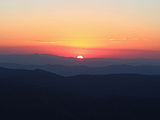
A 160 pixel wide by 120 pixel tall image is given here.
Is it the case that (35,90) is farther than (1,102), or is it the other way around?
(35,90)

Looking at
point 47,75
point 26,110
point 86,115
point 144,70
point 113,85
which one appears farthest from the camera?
point 144,70

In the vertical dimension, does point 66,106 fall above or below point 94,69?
below

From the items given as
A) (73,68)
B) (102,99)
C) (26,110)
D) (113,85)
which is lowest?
(26,110)

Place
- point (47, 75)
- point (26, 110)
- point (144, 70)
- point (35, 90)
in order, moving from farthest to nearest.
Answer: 1. point (144, 70)
2. point (47, 75)
3. point (35, 90)
4. point (26, 110)

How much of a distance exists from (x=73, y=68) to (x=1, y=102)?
270 ft

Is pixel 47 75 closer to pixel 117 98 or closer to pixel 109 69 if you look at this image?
pixel 117 98

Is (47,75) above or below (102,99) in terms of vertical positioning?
above

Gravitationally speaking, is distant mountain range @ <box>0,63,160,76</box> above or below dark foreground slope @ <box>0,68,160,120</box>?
above

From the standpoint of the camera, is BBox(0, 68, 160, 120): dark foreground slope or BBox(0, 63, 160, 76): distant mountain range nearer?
BBox(0, 68, 160, 120): dark foreground slope

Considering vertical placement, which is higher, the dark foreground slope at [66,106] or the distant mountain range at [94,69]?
the distant mountain range at [94,69]

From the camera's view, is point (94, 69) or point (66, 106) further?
point (94, 69)

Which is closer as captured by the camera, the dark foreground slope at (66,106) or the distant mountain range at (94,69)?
the dark foreground slope at (66,106)

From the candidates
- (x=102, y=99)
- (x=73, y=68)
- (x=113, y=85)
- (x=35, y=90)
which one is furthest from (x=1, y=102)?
(x=73, y=68)

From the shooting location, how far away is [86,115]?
79.4 ft
